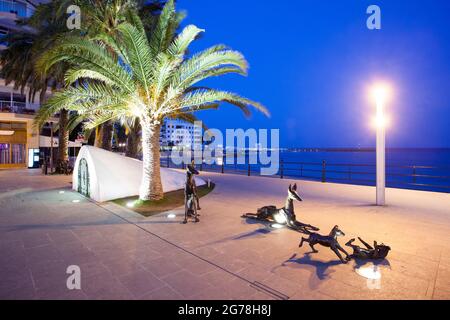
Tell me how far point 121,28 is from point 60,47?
1.77 meters

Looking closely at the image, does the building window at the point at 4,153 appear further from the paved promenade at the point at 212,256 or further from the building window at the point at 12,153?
the paved promenade at the point at 212,256

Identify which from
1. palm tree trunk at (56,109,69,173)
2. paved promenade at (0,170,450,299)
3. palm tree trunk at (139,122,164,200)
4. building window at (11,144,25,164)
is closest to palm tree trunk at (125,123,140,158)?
palm tree trunk at (56,109,69,173)

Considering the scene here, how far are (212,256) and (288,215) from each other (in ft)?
7.59

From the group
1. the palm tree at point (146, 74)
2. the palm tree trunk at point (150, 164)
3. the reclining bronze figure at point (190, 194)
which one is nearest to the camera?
the reclining bronze figure at point (190, 194)

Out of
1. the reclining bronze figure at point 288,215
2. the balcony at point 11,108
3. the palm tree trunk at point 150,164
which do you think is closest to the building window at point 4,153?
the balcony at point 11,108

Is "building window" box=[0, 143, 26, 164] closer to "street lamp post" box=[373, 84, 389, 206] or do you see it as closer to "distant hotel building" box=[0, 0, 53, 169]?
"distant hotel building" box=[0, 0, 53, 169]

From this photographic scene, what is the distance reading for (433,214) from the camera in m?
6.91

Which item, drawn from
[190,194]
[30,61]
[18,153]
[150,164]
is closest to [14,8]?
[18,153]

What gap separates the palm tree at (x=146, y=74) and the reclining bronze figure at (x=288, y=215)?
11.9 feet

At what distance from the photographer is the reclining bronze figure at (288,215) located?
554cm

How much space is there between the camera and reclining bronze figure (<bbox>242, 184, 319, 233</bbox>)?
554cm

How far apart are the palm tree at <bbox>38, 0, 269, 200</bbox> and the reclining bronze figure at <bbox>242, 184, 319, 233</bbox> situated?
3.64 m

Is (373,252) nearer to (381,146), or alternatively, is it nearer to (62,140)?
(381,146)
